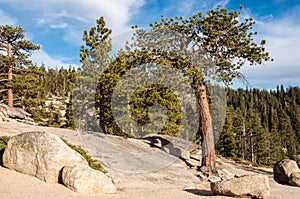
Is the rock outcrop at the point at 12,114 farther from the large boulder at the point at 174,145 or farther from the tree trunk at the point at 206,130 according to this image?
the tree trunk at the point at 206,130

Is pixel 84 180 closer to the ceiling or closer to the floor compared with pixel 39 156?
closer to the floor

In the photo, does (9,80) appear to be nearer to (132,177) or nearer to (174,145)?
(174,145)

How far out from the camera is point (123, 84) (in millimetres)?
14969

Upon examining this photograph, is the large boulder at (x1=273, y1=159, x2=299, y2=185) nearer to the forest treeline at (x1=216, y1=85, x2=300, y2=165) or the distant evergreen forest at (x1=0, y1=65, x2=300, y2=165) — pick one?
the distant evergreen forest at (x1=0, y1=65, x2=300, y2=165)

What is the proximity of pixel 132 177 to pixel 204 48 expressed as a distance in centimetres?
708

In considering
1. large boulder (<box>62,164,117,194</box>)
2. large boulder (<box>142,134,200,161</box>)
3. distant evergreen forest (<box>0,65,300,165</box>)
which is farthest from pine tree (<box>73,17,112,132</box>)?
large boulder (<box>62,164,117,194</box>)

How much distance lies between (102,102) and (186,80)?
7799 mm

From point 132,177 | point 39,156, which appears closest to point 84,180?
point 39,156


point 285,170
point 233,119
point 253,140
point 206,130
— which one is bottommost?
point 253,140

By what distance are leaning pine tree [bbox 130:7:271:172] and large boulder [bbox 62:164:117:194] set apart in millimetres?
5979

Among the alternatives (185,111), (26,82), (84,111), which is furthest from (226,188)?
(26,82)

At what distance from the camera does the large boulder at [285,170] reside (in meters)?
13.8

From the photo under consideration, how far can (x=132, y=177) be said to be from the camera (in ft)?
35.5

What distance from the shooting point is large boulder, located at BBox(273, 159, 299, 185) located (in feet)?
45.3
